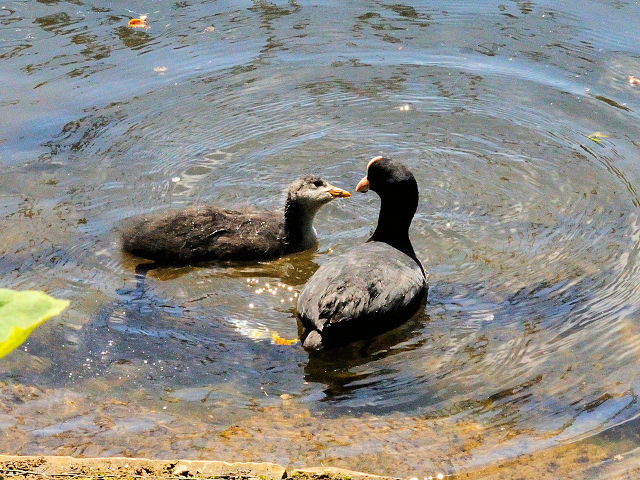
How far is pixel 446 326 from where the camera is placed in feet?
19.1

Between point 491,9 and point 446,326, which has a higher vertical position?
point 491,9

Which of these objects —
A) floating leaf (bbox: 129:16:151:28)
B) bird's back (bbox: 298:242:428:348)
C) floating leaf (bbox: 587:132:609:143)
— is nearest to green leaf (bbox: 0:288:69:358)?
bird's back (bbox: 298:242:428:348)

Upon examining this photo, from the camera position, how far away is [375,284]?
5660 mm

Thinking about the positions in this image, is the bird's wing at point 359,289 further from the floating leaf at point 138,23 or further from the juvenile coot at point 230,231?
the floating leaf at point 138,23

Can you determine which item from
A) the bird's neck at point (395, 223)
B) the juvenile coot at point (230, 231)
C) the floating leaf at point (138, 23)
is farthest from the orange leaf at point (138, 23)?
the bird's neck at point (395, 223)

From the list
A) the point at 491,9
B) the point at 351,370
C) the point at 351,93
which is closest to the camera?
the point at 351,370

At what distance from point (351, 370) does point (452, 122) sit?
4.01 metres

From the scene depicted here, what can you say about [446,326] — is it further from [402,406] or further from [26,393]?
[26,393]

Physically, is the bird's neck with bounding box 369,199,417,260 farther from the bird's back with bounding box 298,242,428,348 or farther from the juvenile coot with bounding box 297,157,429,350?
the bird's back with bounding box 298,242,428,348

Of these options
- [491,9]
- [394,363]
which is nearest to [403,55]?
[491,9]

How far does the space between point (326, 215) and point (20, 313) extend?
6.29m

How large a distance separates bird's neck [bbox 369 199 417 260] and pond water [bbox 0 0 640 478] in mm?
352

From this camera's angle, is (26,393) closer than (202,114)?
Yes

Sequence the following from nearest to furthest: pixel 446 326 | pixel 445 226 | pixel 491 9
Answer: pixel 446 326
pixel 445 226
pixel 491 9
